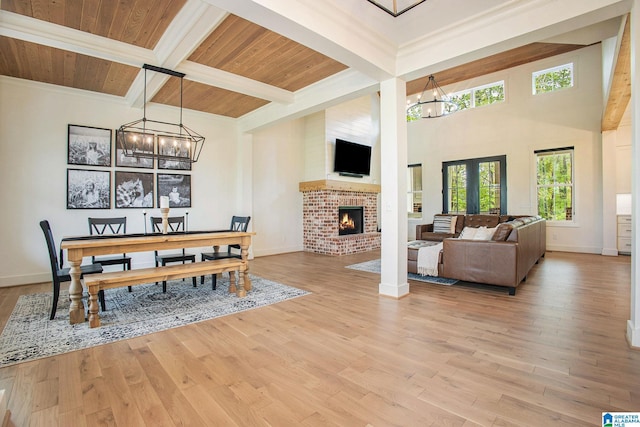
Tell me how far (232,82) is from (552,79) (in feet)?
24.1

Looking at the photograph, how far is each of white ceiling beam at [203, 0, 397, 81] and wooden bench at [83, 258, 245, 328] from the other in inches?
102

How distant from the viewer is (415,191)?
9438 millimetres

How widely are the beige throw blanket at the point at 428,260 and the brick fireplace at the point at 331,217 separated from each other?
8.57 ft

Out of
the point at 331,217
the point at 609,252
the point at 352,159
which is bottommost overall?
the point at 609,252

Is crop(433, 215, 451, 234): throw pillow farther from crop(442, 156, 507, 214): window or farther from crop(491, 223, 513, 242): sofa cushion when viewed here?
crop(491, 223, 513, 242): sofa cushion

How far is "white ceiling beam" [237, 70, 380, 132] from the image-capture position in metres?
3.98

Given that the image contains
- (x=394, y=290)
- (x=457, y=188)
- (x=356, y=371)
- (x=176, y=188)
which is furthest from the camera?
(x=457, y=188)

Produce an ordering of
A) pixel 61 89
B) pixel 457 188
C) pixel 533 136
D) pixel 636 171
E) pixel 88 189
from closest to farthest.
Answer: pixel 636 171
pixel 61 89
pixel 88 189
pixel 533 136
pixel 457 188

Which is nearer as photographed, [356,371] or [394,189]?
[356,371]

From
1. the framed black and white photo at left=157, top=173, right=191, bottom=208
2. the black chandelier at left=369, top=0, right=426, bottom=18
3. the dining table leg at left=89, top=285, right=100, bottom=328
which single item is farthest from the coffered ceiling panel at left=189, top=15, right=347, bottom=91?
the dining table leg at left=89, top=285, right=100, bottom=328

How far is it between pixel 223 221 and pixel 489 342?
5296 millimetres

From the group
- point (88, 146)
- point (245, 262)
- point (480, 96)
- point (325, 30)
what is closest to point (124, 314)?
point (245, 262)

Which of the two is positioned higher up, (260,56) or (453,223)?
(260,56)

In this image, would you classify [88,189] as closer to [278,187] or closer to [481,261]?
[278,187]
